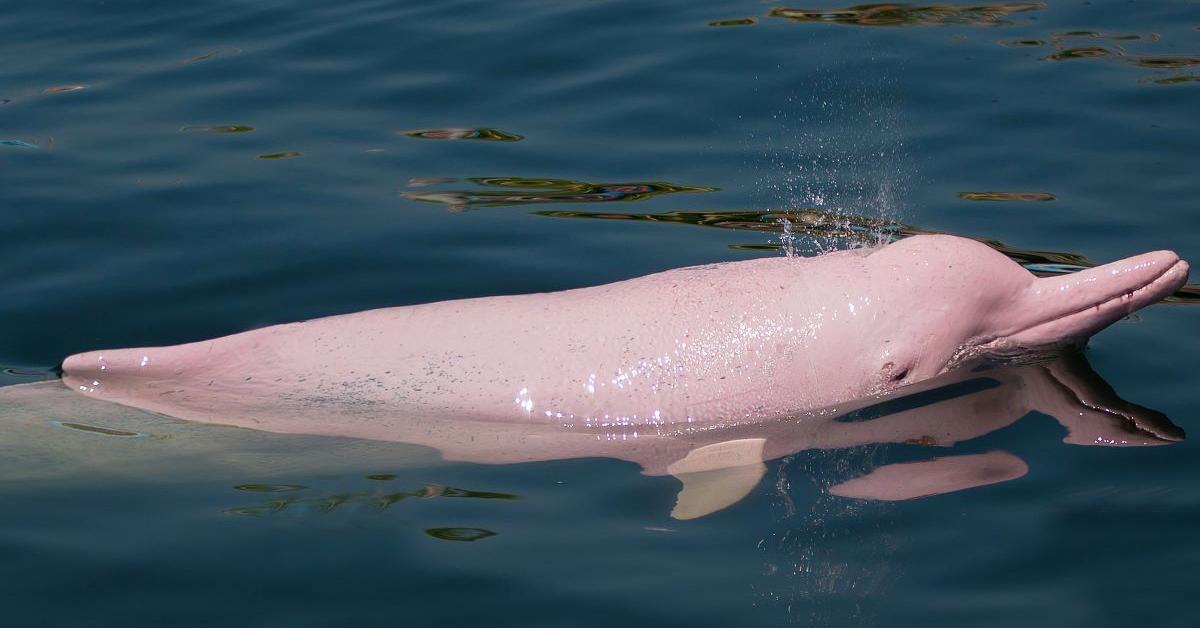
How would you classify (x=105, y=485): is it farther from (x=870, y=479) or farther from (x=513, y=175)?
(x=513, y=175)

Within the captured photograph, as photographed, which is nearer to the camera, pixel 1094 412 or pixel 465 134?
pixel 1094 412

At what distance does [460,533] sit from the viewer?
5.99 metres

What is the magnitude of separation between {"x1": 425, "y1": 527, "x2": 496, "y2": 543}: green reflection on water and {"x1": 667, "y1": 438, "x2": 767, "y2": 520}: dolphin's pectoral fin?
2.64ft

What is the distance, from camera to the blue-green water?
560cm

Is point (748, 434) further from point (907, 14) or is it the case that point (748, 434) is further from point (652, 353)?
point (907, 14)

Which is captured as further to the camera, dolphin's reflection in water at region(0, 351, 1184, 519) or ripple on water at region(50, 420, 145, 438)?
ripple on water at region(50, 420, 145, 438)

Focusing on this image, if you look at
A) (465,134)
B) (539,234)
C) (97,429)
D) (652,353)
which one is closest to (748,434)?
(652,353)

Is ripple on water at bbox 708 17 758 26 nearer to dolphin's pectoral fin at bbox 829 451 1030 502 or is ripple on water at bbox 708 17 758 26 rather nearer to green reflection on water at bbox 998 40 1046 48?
green reflection on water at bbox 998 40 1046 48

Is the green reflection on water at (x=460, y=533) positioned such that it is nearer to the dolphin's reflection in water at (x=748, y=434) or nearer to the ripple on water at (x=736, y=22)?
the dolphin's reflection in water at (x=748, y=434)

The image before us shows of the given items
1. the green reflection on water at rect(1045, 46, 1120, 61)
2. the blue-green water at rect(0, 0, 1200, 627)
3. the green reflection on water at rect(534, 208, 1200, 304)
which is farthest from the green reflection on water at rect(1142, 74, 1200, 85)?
the green reflection on water at rect(534, 208, 1200, 304)

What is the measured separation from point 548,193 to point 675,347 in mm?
3193

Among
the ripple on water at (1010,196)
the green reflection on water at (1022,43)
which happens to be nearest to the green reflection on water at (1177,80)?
the green reflection on water at (1022,43)

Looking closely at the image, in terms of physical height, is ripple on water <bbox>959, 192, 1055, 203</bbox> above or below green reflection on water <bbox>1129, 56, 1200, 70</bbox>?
below

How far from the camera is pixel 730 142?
34.6ft
